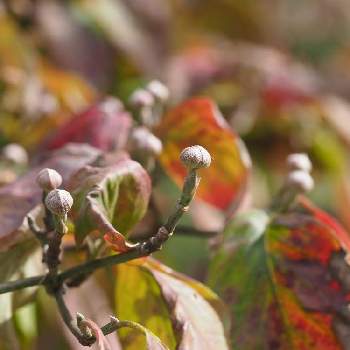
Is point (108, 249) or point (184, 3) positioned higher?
point (108, 249)

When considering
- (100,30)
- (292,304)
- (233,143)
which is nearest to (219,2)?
(100,30)

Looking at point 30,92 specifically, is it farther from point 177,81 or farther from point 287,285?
point 287,285

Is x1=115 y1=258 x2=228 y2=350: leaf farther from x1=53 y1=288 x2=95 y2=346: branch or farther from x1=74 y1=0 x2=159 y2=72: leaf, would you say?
x1=74 y1=0 x2=159 y2=72: leaf

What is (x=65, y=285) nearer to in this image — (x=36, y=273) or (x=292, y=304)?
(x=36, y=273)

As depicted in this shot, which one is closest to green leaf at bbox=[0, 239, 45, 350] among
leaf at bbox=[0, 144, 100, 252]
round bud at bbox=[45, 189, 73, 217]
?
leaf at bbox=[0, 144, 100, 252]

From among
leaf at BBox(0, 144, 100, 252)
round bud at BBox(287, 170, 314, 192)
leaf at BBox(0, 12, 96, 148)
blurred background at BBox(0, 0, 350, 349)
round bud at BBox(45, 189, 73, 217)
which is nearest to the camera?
round bud at BBox(45, 189, 73, 217)

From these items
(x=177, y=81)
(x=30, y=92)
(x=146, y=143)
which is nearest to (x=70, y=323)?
(x=146, y=143)
